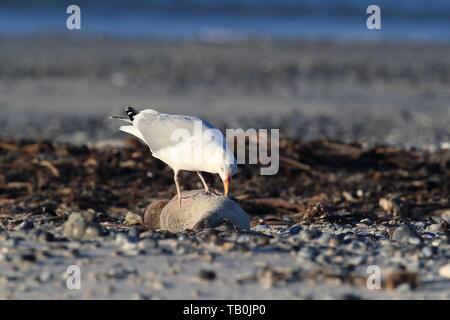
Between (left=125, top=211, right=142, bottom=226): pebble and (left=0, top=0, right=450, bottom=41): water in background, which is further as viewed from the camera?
(left=0, top=0, right=450, bottom=41): water in background

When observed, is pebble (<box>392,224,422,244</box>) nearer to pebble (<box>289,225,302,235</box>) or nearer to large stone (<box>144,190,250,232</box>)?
pebble (<box>289,225,302,235</box>)

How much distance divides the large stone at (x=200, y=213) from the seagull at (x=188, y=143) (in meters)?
0.09

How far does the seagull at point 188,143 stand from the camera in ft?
22.1

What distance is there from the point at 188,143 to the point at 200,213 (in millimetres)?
518

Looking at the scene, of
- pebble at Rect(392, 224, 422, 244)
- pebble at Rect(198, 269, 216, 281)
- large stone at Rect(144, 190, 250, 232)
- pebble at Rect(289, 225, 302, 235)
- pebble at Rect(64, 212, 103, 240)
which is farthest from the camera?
large stone at Rect(144, 190, 250, 232)

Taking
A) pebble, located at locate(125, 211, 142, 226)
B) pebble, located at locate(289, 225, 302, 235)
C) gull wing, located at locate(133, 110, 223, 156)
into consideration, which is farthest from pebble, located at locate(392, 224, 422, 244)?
pebble, located at locate(125, 211, 142, 226)

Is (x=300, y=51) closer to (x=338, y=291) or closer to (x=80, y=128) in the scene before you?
(x=80, y=128)

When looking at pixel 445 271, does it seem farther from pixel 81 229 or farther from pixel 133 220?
pixel 133 220

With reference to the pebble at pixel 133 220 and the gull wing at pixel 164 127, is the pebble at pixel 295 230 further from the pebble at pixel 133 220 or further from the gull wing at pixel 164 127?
the pebble at pixel 133 220

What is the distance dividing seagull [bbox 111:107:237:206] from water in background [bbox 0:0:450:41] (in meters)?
21.5

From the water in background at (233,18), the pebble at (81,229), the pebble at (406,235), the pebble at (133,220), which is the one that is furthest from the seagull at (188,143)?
the water in background at (233,18)

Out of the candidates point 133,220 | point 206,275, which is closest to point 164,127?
point 133,220

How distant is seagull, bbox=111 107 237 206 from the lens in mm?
6750

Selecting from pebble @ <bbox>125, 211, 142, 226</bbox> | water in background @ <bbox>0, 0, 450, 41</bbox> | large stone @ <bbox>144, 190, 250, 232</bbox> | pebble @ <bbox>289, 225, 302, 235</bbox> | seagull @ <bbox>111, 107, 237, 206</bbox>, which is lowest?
pebble @ <bbox>125, 211, 142, 226</bbox>
